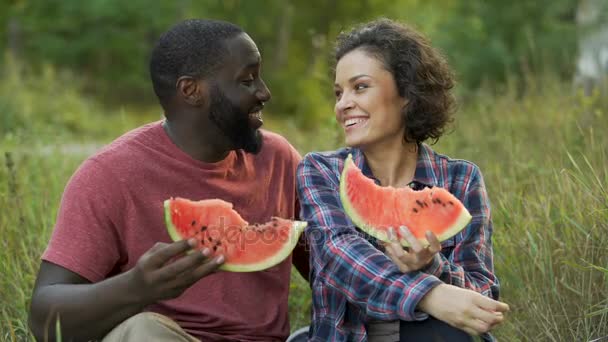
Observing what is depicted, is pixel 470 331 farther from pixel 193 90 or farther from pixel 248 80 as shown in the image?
pixel 193 90

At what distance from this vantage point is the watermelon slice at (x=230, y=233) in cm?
276

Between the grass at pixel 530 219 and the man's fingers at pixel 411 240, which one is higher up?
the man's fingers at pixel 411 240

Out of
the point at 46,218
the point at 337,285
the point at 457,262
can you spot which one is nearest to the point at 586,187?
the point at 457,262

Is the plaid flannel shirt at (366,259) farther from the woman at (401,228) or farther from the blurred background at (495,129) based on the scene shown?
the blurred background at (495,129)

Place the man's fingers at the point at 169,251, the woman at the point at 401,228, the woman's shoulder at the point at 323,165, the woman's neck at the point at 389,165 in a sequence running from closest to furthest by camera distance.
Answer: the man's fingers at the point at 169,251 < the woman at the point at 401,228 < the woman's shoulder at the point at 323,165 < the woman's neck at the point at 389,165

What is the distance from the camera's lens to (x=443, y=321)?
2.83 meters

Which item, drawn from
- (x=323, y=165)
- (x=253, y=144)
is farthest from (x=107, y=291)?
(x=323, y=165)

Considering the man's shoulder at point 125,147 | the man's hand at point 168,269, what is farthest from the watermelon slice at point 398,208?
the man's shoulder at point 125,147

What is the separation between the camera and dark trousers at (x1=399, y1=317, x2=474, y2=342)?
9.28 feet

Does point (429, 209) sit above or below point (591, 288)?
above

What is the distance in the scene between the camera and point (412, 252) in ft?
9.14

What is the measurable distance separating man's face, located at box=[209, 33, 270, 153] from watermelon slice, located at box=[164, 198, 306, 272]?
45 centimetres

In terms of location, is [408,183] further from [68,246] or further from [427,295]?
[68,246]

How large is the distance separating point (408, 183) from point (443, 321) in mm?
694
